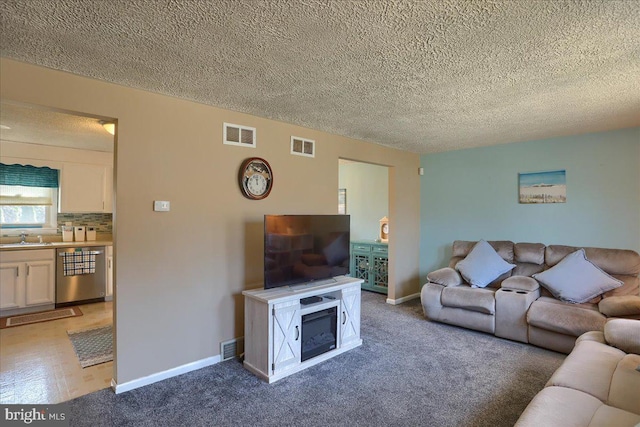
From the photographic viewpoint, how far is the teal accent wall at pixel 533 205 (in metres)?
3.88

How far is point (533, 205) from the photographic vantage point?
4492 millimetres

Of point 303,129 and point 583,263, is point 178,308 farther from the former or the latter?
point 583,263

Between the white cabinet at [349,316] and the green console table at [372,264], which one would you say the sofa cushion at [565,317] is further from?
the green console table at [372,264]

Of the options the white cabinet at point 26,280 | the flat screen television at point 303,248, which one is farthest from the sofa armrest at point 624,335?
the white cabinet at point 26,280

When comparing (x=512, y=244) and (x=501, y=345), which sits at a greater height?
(x=512, y=244)

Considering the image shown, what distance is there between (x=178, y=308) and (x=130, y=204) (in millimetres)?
961

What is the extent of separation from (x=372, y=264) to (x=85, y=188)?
4.82 m

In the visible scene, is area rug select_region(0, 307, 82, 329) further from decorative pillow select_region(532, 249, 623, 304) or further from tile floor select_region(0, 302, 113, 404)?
decorative pillow select_region(532, 249, 623, 304)

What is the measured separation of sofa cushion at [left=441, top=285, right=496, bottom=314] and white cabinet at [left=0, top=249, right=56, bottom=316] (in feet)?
17.5

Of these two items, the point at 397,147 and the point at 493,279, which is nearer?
the point at 493,279

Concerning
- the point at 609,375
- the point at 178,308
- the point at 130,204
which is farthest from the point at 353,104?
the point at 609,375

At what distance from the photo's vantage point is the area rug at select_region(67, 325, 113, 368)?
3130 millimetres

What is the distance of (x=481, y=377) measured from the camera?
2814mm

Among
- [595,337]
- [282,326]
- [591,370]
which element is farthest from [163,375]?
[595,337]
